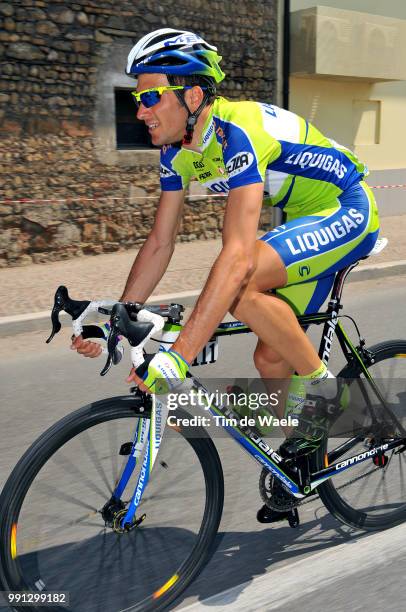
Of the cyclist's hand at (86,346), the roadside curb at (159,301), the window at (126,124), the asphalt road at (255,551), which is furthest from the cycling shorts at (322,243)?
the window at (126,124)

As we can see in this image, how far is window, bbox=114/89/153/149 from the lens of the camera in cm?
1228

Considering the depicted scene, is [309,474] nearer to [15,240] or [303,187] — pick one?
[303,187]

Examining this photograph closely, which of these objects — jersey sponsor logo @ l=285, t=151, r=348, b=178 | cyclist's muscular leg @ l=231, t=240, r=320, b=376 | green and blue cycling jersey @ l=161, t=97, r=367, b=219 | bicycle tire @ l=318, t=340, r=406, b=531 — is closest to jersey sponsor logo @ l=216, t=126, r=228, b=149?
green and blue cycling jersey @ l=161, t=97, r=367, b=219

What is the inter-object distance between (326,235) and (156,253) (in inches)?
27.1

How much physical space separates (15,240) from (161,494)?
8.57 metres

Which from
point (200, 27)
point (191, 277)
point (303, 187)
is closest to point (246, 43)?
point (200, 27)

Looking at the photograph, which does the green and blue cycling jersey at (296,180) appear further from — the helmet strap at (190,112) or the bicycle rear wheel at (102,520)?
the bicycle rear wheel at (102,520)

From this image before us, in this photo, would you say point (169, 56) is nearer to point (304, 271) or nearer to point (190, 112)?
point (190, 112)

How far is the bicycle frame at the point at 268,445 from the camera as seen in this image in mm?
2402

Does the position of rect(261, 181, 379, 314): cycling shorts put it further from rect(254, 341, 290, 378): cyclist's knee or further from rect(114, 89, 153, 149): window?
rect(114, 89, 153, 149): window

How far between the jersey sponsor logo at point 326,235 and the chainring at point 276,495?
862 millimetres

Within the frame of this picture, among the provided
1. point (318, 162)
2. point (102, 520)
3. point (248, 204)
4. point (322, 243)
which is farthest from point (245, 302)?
point (102, 520)

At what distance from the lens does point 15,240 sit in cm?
1055

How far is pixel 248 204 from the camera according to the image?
7.83 feet
